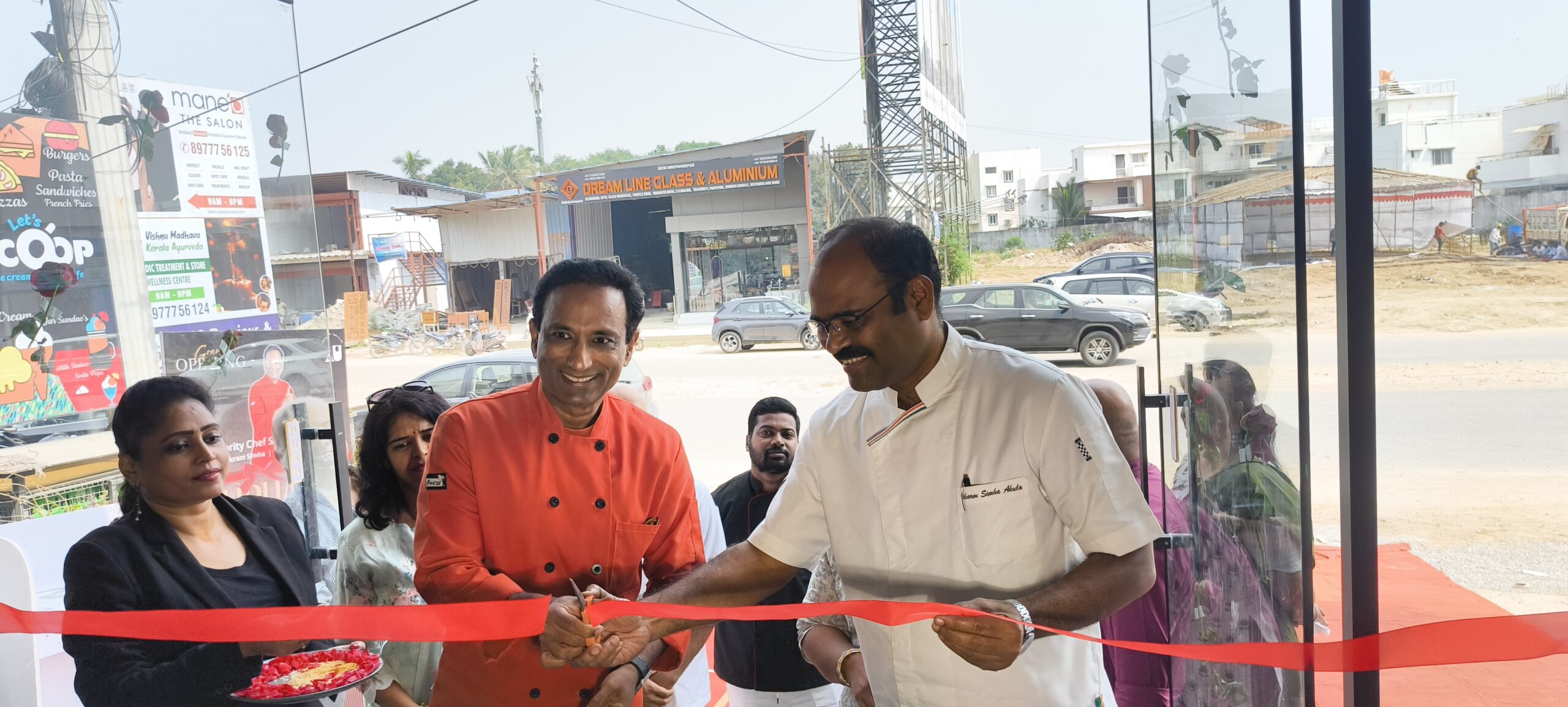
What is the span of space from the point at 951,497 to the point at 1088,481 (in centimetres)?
25

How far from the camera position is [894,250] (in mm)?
1780

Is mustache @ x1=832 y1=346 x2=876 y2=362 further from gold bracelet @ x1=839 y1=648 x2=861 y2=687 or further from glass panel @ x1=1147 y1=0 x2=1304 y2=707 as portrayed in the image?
glass panel @ x1=1147 y1=0 x2=1304 y2=707

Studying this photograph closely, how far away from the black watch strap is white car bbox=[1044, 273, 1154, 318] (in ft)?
39.8

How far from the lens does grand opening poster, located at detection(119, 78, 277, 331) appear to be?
14.4ft

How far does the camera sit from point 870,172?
46.2 ft

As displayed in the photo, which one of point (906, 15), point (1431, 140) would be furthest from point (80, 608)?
point (906, 15)

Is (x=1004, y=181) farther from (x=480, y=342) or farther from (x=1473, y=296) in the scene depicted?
(x=1473, y=296)

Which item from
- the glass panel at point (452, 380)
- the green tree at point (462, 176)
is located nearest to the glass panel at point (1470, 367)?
the glass panel at point (452, 380)

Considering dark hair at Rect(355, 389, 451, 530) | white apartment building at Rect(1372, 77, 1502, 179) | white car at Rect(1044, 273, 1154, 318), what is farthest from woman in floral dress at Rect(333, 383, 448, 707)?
white car at Rect(1044, 273, 1154, 318)

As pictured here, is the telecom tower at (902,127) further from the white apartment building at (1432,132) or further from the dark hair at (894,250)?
the dark hair at (894,250)

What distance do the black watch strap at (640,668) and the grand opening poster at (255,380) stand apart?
336cm

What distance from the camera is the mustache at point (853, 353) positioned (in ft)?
5.83

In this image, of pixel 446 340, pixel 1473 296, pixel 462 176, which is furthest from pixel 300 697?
pixel 462 176

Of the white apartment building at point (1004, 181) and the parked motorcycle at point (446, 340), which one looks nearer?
the parked motorcycle at point (446, 340)
